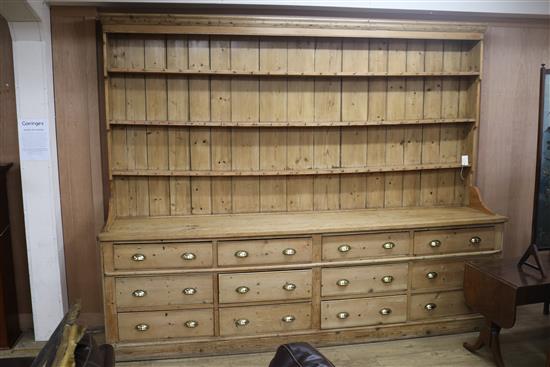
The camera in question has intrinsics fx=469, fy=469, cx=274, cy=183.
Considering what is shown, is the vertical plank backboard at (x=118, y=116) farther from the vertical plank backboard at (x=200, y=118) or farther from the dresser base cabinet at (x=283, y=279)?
the vertical plank backboard at (x=200, y=118)

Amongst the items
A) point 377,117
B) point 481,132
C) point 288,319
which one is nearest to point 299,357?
point 288,319

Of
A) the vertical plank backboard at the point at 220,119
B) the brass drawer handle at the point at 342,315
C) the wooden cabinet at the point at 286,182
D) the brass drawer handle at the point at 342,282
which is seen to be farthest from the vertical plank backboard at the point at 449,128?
the vertical plank backboard at the point at 220,119

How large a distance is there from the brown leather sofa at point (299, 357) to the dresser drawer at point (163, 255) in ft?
4.99

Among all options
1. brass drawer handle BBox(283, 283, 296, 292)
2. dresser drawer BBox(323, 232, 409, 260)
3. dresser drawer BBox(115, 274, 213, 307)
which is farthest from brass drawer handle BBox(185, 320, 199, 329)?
dresser drawer BBox(323, 232, 409, 260)

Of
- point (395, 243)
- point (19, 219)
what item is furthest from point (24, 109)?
point (395, 243)

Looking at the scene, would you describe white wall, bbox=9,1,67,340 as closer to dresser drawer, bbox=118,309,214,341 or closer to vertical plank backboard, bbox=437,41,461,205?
dresser drawer, bbox=118,309,214,341

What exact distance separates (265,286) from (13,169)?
1909 millimetres

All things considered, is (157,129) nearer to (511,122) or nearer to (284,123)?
(284,123)

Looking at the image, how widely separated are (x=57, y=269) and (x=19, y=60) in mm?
1400

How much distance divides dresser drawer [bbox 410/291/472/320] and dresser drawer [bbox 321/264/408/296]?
164 mm

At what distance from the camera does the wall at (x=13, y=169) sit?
3121mm

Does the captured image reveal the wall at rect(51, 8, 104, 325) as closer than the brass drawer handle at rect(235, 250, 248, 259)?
No

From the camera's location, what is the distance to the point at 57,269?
3215 mm

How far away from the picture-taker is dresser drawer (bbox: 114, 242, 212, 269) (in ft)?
9.48
